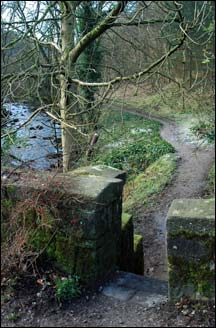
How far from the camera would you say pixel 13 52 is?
8.38 metres

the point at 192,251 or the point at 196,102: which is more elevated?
the point at 196,102

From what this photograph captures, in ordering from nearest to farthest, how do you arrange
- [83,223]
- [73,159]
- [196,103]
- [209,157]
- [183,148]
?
[83,223]
[73,159]
[196,103]
[209,157]
[183,148]

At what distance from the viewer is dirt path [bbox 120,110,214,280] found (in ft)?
22.8

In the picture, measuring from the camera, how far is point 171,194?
10.3m

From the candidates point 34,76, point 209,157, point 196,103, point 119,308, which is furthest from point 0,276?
point 209,157

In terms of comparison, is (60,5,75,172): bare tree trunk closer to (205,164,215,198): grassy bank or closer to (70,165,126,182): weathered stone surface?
(70,165,126,182): weathered stone surface

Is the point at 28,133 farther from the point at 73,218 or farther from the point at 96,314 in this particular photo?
the point at 96,314

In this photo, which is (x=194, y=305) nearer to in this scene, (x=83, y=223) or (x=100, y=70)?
(x=83, y=223)

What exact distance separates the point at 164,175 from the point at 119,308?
28.4 ft

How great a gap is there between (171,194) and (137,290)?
6.69 metres

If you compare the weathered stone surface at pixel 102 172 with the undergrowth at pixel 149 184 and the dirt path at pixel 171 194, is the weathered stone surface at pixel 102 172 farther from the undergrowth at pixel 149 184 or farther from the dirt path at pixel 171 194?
the undergrowth at pixel 149 184

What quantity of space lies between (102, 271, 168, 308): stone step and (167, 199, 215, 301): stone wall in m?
0.34

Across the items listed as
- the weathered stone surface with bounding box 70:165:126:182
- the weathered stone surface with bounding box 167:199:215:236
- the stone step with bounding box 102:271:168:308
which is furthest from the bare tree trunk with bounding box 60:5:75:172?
the weathered stone surface with bounding box 167:199:215:236

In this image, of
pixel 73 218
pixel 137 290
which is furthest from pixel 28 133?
pixel 137 290
